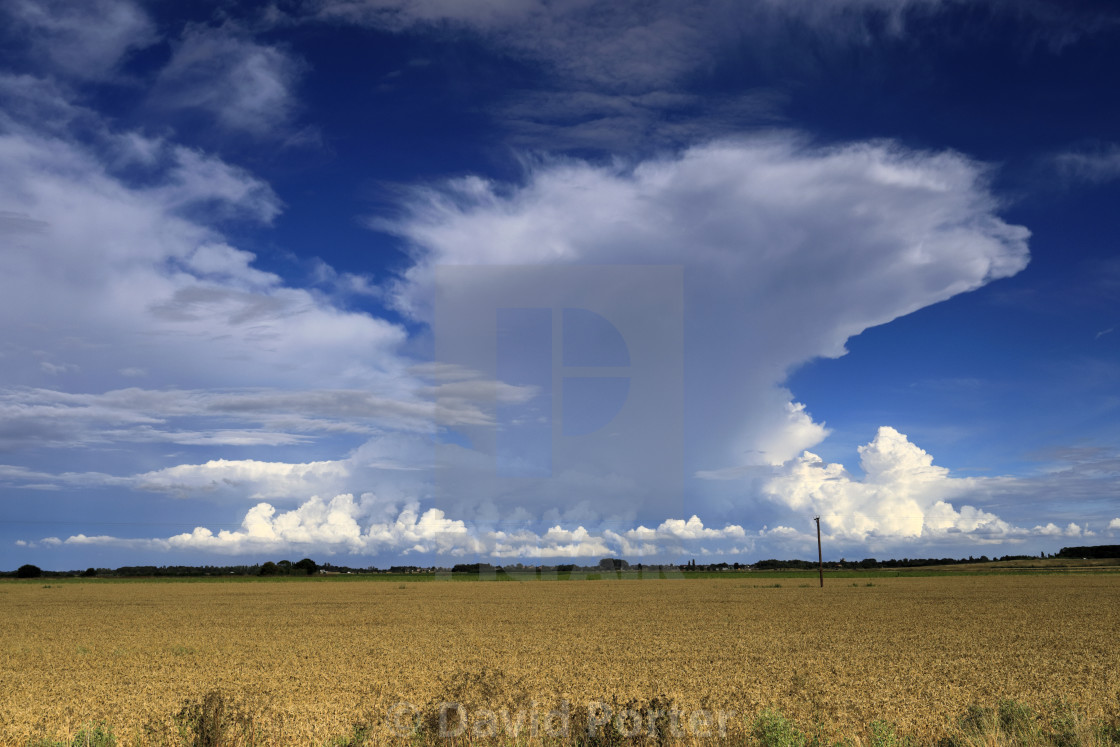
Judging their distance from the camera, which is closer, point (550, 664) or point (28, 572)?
point (550, 664)

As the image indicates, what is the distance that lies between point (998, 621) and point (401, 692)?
109ft

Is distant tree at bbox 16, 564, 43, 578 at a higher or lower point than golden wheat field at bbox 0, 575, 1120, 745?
lower

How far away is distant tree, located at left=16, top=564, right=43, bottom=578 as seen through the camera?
178 m

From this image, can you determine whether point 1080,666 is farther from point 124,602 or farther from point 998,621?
point 124,602

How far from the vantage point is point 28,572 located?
179125 mm

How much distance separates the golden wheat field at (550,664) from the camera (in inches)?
604

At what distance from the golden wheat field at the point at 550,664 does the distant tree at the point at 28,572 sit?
169402 millimetres

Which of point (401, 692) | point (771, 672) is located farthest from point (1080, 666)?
point (401, 692)

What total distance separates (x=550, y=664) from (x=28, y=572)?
21021 cm

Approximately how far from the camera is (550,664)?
22.4 metres

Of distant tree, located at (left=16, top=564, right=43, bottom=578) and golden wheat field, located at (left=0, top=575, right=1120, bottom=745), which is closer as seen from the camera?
golden wheat field, located at (left=0, top=575, right=1120, bottom=745)

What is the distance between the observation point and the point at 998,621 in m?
36.9

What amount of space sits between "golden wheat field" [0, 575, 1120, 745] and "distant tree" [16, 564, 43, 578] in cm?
16940

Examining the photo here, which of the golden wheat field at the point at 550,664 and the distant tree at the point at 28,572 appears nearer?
the golden wheat field at the point at 550,664
